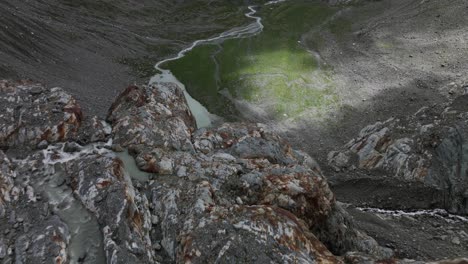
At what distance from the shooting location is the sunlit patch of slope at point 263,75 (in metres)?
41.9

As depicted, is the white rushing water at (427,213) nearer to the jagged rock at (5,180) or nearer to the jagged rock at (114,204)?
the jagged rock at (114,204)

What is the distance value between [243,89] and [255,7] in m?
37.2

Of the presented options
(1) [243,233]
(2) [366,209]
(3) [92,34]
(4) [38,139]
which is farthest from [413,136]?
(3) [92,34]

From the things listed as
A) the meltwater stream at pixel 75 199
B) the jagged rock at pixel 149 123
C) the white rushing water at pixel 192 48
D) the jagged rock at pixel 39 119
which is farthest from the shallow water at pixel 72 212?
the white rushing water at pixel 192 48

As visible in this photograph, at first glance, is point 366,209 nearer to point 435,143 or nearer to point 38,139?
point 435,143

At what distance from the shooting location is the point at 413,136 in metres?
28.9

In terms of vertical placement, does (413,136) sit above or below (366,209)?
above

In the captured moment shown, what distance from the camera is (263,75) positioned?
47000 millimetres

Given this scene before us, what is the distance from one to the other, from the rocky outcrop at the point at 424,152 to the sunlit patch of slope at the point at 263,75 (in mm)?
10110

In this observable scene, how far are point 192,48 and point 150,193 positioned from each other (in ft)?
140

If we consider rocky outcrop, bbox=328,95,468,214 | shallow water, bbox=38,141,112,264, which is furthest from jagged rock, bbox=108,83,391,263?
rocky outcrop, bbox=328,95,468,214

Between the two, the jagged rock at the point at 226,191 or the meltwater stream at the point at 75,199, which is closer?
the meltwater stream at the point at 75,199

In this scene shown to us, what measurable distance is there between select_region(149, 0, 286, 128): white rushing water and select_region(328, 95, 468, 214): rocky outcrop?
14707 millimetres

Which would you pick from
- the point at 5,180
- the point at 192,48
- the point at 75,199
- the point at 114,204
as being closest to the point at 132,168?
the point at 75,199
